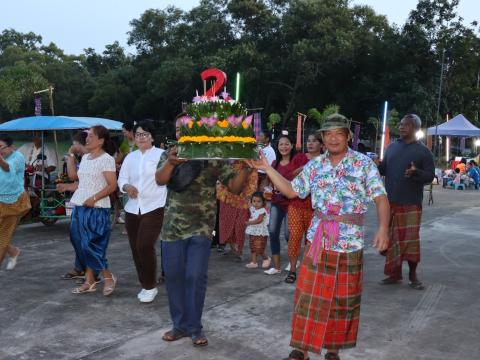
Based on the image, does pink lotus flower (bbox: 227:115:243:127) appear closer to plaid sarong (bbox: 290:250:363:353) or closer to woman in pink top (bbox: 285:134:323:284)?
plaid sarong (bbox: 290:250:363:353)

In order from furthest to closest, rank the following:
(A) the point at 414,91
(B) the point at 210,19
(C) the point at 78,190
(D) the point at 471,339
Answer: (B) the point at 210,19, (A) the point at 414,91, (C) the point at 78,190, (D) the point at 471,339

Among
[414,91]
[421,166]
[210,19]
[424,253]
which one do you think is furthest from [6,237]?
Answer: [210,19]

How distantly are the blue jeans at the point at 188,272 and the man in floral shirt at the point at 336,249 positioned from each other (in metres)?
0.80

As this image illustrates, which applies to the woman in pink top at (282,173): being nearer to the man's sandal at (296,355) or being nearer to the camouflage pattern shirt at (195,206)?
the camouflage pattern shirt at (195,206)

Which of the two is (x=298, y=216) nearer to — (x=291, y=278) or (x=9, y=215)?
(x=291, y=278)

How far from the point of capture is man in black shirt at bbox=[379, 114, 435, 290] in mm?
5992

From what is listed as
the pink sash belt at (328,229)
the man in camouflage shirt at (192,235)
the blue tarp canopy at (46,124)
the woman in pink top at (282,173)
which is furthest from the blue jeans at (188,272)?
the blue tarp canopy at (46,124)

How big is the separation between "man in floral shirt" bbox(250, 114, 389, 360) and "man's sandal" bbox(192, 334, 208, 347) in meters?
0.75

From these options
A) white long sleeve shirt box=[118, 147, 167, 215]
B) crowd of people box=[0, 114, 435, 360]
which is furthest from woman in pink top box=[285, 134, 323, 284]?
white long sleeve shirt box=[118, 147, 167, 215]

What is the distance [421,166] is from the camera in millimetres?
6020

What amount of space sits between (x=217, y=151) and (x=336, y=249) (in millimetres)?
1045

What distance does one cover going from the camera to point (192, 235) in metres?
4.06

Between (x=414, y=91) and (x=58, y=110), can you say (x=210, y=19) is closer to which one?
(x=414, y=91)

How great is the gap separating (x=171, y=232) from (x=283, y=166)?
2544mm
